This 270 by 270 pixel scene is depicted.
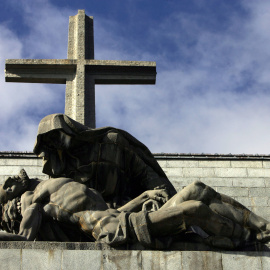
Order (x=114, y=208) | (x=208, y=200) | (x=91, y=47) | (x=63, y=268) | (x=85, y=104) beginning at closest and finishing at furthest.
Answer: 1. (x=63, y=268)
2. (x=208, y=200)
3. (x=114, y=208)
4. (x=85, y=104)
5. (x=91, y=47)

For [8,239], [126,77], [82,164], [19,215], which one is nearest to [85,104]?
[126,77]

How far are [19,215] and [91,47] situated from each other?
6.69 metres

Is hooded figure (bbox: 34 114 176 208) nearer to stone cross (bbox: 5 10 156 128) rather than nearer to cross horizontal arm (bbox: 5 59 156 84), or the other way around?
stone cross (bbox: 5 10 156 128)

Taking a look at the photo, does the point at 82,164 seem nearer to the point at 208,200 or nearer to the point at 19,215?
the point at 19,215

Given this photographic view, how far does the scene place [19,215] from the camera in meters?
10.5

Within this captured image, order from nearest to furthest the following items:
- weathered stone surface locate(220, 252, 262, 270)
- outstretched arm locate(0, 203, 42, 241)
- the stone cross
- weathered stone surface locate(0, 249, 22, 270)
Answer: weathered stone surface locate(0, 249, 22, 270)
weathered stone surface locate(220, 252, 262, 270)
outstretched arm locate(0, 203, 42, 241)
the stone cross

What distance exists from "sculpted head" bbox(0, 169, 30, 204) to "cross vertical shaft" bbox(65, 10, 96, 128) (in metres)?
3.67

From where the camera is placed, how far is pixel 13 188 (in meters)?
10.8

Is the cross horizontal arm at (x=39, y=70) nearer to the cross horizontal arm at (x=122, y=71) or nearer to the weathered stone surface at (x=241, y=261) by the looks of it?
the cross horizontal arm at (x=122, y=71)

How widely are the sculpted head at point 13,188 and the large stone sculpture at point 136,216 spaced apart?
16 mm

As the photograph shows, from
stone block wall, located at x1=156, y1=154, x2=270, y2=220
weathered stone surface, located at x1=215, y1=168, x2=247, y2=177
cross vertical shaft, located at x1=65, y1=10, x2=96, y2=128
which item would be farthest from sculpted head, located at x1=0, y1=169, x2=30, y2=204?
weathered stone surface, located at x1=215, y1=168, x2=247, y2=177

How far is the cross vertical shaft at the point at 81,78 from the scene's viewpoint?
48.0ft

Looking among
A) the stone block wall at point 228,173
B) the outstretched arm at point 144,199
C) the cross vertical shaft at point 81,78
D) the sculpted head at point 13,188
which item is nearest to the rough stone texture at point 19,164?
the cross vertical shaft at point 81,78

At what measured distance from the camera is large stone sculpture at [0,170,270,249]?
31.0 feet
